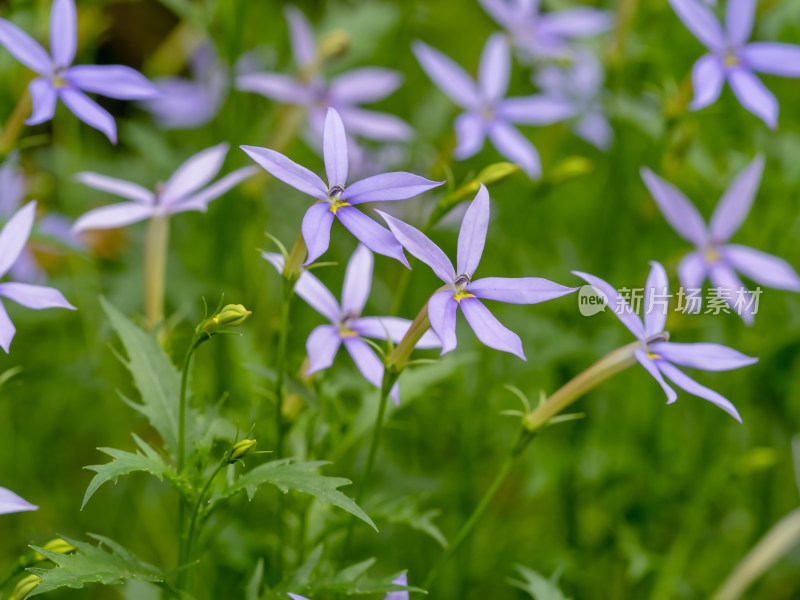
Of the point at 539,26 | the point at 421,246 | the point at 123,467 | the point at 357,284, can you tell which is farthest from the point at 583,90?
the point at 123,467

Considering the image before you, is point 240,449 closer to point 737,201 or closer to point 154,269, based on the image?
point 154,269

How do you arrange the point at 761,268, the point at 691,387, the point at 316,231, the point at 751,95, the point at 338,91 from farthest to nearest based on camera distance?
the point at 338,91 → the point at 761,268 → the point at 751,95 → the point at 691,387 → the point at 316,231

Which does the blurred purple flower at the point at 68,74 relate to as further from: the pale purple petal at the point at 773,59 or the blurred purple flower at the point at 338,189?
the pale purple petal at the point at 773,59

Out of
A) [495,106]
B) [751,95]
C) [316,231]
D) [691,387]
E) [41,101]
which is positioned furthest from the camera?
[495,106]

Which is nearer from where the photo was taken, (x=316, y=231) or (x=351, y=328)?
(x=316, y=231)

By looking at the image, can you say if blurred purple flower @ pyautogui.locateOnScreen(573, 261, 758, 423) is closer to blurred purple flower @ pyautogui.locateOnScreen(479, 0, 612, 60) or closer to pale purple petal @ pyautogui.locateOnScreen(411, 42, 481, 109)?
pale purple petal @ pyautogui.locateOnScreen(411, 42, 481, 109)

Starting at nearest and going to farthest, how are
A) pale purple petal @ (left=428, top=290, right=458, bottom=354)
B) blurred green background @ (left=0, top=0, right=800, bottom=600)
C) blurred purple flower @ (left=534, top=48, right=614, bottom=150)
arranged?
pale purple petal @ (left=428, top=290, right=458, bottom=354)
blurred green background @ (left=0, top=0, right=800, bottom=600)
blurred purple flower @ (left=534, top=48, right=614, bottom=150)

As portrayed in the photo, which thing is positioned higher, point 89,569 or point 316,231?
point 316,231

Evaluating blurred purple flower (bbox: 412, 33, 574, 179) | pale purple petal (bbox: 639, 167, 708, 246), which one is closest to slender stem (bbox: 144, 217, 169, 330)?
blurred purple flower (bbox: 412, 33, 574, 179)
